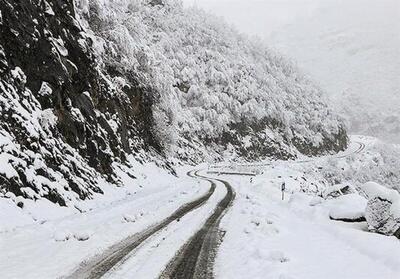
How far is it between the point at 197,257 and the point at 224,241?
201 cm

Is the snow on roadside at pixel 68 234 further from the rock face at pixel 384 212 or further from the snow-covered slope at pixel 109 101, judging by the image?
the rock face at pixel 384 212

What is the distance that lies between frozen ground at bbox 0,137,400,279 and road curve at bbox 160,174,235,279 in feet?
0.62

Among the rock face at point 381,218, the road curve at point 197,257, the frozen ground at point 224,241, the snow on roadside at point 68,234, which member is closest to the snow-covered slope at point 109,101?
the snow on roadside at point 68,234

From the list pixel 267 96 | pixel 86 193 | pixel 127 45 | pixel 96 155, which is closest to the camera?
pixel 86 193

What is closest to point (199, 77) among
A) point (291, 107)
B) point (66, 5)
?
point (291, 107)

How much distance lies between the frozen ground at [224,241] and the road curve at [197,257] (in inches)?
7.4

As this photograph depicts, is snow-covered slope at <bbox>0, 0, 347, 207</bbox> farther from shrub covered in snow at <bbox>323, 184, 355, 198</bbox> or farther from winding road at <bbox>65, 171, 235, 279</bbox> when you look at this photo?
shrub covered in snow at <bbox>323, 184, 355, 198</bbox>

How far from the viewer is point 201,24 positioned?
88875mm

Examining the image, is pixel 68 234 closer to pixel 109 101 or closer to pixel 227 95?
pixel 109 101

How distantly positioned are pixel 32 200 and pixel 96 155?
8036 mm

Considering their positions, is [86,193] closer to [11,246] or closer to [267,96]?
[11,246]

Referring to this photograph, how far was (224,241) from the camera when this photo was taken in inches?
439

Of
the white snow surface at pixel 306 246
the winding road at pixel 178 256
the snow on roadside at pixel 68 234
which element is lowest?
the white snow surface at pixel 306 246

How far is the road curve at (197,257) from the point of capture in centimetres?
787
